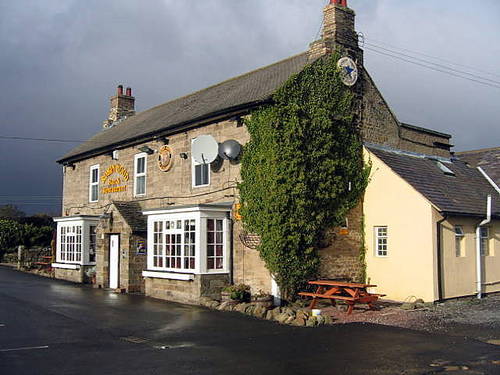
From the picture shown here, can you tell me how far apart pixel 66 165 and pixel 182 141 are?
1151 centimetres

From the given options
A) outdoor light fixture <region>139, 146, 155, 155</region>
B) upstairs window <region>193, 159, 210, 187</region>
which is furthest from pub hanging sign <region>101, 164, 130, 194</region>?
upstairs window <region>193, 159, 210, 187</region>

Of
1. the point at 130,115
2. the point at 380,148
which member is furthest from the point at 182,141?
the point at 130,115

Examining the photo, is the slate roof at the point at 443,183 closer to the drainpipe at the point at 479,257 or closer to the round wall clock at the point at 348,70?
the drainpipe at the point at 479,257

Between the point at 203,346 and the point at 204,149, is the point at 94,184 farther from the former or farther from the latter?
the point at 203,346

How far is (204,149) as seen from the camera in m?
17.8

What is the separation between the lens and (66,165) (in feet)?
94.5

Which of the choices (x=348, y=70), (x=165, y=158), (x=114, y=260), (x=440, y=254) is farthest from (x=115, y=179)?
(x=440, y=254)

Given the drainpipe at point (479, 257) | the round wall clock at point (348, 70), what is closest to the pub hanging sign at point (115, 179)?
the round wall clock at point (348, 70)

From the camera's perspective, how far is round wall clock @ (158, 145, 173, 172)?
2034 centimetres

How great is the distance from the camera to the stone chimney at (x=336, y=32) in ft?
59.1

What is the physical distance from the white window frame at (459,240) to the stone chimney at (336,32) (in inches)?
268

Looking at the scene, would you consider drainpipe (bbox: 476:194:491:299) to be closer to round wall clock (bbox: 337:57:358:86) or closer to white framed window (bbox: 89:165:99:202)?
round wall clock (bbox: 337:57:358:86)

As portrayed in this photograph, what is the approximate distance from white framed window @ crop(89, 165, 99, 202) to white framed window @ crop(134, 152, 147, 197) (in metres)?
4.20

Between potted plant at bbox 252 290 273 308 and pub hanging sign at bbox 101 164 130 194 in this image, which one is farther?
pub hanging sign at bbox 101 164 130 194
